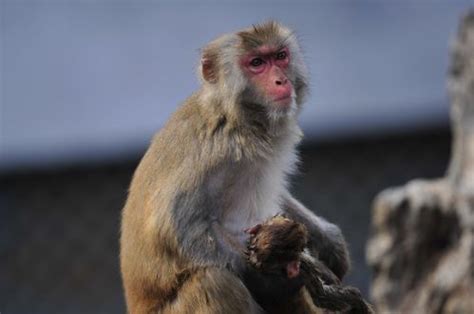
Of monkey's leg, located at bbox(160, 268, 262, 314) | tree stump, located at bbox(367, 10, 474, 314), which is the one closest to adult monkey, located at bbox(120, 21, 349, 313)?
monkey's leg, located at bbox(160, 268, 262, 314)

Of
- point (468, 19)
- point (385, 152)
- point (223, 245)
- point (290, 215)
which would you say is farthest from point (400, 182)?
point (223, 245)

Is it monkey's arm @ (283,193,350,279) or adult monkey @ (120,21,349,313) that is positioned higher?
adult monkey @ (120,21,349,313)

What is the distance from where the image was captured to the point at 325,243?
786 cm

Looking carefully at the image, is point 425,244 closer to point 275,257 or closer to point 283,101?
point 283,101

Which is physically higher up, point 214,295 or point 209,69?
point 209,69

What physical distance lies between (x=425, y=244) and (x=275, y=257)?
2414 mm

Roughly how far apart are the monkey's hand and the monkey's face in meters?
0.84

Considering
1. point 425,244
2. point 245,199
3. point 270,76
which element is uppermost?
point 270,76

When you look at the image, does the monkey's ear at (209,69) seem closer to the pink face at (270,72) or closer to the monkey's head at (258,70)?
the monkey's head at (258,70)

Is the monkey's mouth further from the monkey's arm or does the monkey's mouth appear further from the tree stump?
the tree stump

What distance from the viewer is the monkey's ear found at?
303 inches

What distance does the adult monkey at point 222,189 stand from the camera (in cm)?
711

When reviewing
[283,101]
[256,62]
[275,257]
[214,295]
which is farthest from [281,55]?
[214,295]

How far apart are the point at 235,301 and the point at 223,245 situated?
0.38 metres
